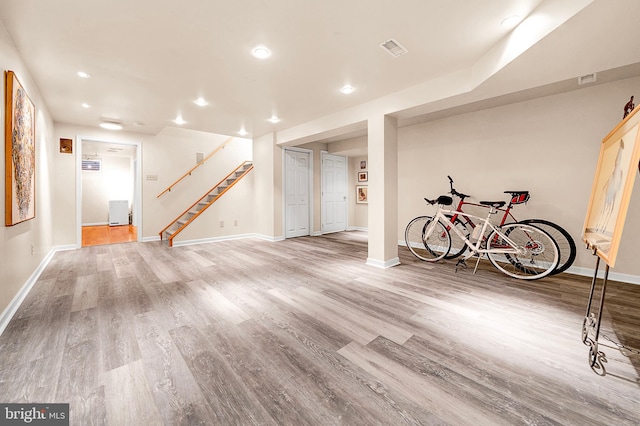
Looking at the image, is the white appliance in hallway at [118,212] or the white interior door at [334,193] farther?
the white appliance in hallway at [118,212]

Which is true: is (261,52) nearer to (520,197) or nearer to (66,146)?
(520,197)

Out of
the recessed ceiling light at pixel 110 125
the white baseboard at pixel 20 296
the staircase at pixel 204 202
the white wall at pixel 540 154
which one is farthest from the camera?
the staircase at pixel 204 202

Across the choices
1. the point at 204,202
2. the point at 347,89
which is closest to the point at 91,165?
the point at 204,202

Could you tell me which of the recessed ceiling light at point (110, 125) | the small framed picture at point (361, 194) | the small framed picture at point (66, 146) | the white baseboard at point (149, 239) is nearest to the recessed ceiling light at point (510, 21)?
the small framed picture at point (361, 194)

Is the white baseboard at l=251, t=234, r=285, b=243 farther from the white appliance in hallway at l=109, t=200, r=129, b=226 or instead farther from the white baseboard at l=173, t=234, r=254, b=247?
the white appliance in hallway at l=109, t=200, r=129, b=226

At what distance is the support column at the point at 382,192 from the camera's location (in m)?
3.95

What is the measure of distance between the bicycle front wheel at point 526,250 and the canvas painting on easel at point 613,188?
4.75ft

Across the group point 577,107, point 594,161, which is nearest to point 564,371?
point 594,161

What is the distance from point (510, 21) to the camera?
2.21 metres

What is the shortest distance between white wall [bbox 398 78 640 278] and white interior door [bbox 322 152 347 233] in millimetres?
2861

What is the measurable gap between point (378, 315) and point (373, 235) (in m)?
1.82

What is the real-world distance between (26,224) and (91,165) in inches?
316

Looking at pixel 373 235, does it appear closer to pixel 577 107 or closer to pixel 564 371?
pixel 564 371

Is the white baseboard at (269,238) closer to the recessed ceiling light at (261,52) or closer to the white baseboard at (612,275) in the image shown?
the recessed ceiling light at (261,52)
